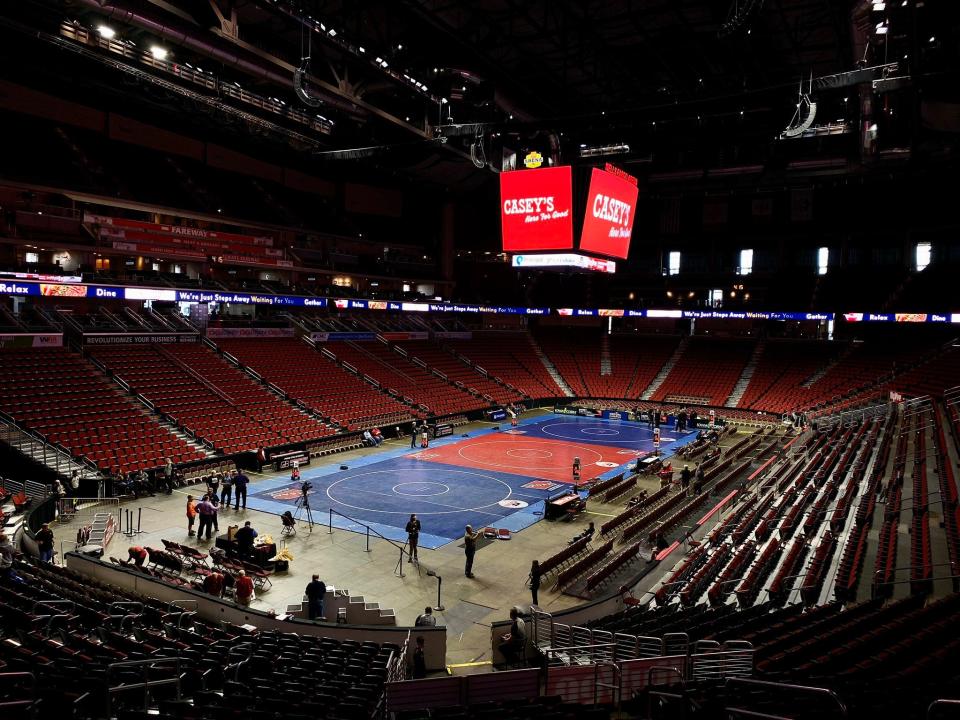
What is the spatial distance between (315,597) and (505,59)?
26.2 m

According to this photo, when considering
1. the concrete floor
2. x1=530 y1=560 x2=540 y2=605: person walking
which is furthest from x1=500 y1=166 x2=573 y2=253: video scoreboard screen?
x1=530 y1=560 x2=540 y2=605: person walking

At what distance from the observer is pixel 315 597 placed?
41.2 feet

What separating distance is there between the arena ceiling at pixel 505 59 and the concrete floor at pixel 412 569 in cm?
1542

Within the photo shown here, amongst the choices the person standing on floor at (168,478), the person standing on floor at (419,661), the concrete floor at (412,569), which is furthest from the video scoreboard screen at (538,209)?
the person standing on floor at (419,661)

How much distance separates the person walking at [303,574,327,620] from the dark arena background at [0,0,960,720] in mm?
62

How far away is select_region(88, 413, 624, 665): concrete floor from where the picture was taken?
45.1ft

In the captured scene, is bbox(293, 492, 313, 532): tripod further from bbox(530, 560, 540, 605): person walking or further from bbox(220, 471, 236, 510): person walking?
bbox(530, 560, 540, 605): person walking

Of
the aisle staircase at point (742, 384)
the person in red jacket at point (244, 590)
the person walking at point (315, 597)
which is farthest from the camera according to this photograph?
the aisle staircase at point (742, 384)

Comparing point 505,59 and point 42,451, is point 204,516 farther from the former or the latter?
point 505,59

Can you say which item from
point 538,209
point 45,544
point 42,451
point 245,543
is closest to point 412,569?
point 245,543

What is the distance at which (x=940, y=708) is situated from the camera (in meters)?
5.84

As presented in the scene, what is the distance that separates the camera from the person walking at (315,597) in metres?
12.5

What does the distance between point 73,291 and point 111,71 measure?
433 inches

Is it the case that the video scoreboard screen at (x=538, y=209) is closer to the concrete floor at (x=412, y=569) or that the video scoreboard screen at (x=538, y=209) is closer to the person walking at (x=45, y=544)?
the concrete floor at (x=412, y=569)
